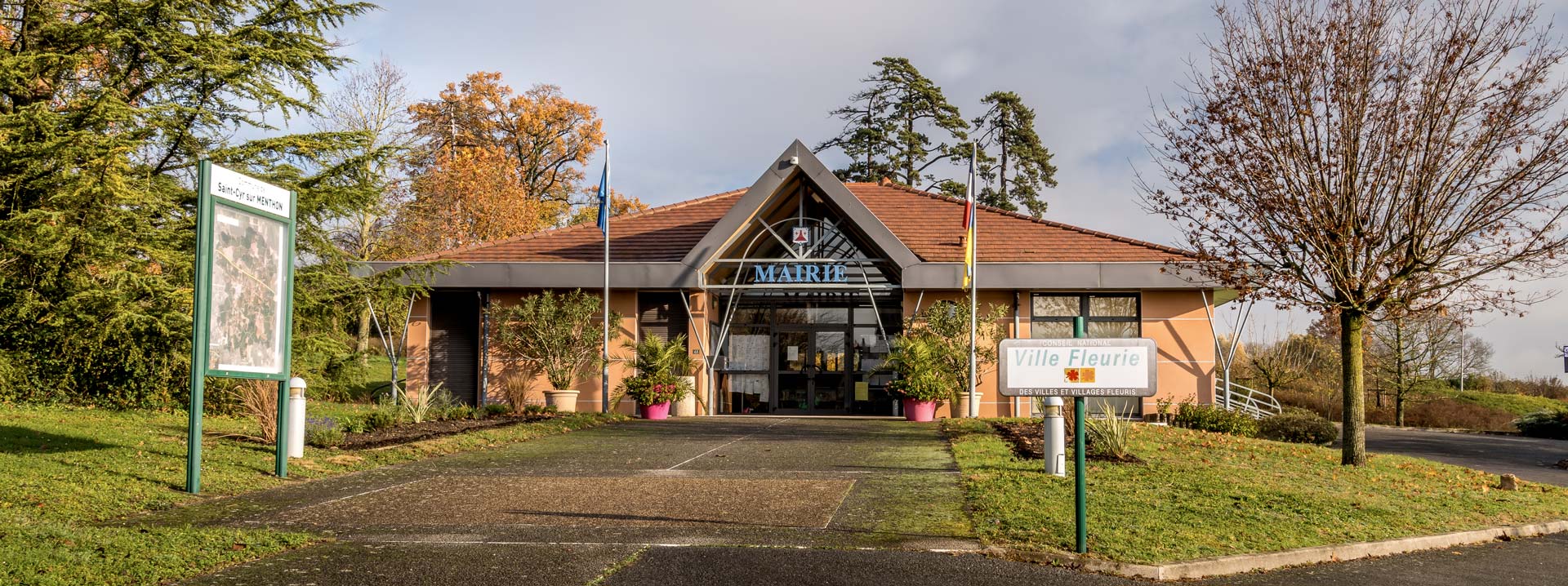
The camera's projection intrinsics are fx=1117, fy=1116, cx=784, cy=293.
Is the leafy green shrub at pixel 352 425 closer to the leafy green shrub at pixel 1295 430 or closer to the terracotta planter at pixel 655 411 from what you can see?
the terracotta planter at pixel 655 411

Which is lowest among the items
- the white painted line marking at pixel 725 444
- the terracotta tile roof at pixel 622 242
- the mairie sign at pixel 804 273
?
the white painted line marking at pixel 725 444

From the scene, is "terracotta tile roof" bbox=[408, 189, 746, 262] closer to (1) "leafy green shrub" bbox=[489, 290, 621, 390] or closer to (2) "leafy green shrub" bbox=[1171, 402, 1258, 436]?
(1) "leafy green shrub" bbox=[489, 290, 621, 390]

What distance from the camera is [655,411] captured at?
21.6m

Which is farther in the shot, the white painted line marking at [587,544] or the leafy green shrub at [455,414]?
the leafy green shrub at [455,414]

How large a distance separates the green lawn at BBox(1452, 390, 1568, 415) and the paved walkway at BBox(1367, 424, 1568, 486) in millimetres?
12292

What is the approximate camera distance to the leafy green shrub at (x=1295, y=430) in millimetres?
22219

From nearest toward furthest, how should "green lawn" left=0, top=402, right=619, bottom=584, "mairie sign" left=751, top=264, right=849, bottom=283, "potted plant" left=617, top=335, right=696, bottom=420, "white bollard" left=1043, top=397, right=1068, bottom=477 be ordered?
"green lawn" left=0, top=402, right=619, bottom=584, "white bollard" left=1043, top=397, right=1068, bottom=477, "potted plant" left=617, top=335, right=696, bottom=420, "mairie sign" left=751, top=264, right=849, bottom=283

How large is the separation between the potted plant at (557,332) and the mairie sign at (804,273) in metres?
3.24

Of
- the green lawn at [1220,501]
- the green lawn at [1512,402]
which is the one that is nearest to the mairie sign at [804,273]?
the green lawn at [1220,501]

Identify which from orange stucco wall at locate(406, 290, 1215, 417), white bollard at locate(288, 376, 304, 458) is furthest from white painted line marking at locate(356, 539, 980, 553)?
orange stucco wall at locate(406, 290, 1215, 417)

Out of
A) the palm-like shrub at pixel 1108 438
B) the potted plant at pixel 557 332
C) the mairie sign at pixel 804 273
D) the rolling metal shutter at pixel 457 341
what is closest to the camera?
the palm-like shrub at pixel 1108 438

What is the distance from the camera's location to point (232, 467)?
11.9m

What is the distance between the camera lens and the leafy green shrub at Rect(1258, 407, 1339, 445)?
72.9 feet

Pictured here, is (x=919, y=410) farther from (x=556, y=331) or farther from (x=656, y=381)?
(x=556, y=331)
